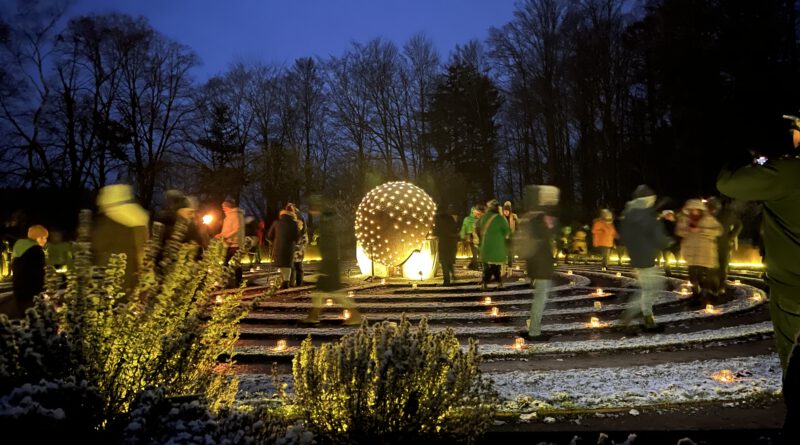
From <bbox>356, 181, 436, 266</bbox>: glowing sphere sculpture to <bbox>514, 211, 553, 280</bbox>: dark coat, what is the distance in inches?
268

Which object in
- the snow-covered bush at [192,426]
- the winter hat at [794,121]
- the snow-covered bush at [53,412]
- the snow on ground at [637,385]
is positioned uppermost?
the winter hat at [794,121]

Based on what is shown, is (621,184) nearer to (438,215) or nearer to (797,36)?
(797,36)

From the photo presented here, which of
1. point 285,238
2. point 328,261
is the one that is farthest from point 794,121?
point 285,238

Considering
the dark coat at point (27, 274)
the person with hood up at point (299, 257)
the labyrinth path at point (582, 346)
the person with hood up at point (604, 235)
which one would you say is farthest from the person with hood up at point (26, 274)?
the person with hood up at point (604, 235)

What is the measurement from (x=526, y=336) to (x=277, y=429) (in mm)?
5382

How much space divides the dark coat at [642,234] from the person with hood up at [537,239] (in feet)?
3.66

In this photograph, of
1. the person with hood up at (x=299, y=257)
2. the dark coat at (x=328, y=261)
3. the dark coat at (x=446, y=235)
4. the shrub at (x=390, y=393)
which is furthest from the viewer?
the person with hood up at (x=299, y=257)

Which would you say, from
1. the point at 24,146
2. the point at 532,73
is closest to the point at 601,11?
the point at 532,73

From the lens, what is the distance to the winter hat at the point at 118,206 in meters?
7.26

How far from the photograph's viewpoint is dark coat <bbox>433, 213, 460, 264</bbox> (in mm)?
13758

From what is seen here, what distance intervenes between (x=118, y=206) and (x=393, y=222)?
832 centimetres

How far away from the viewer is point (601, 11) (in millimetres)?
35531

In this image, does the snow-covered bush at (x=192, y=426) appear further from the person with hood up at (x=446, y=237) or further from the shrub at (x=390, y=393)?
the person with hood up at (x=446, y=237)

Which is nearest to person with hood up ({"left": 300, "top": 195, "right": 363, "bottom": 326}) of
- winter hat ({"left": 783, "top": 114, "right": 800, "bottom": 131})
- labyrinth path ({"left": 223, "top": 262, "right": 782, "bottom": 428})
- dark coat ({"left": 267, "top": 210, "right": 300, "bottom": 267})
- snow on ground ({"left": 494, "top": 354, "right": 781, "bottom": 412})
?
labyrinth path ({"left": 223, "top": 262, "right": 782, "bottom": 428})
